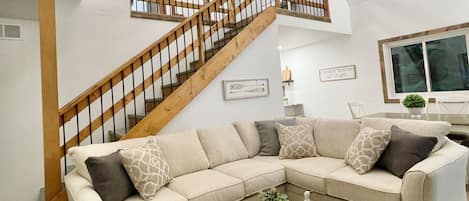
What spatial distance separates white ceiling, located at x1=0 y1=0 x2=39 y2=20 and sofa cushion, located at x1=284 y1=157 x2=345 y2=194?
334 centimetres

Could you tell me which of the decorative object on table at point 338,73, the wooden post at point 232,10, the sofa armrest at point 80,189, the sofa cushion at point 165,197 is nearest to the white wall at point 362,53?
the decorative object on table at point 338,73

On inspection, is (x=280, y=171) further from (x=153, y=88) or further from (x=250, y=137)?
(x=153, y=88)

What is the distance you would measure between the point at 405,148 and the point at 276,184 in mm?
1194

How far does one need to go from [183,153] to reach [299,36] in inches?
175

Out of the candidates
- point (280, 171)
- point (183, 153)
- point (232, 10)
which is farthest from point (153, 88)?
point (232, 10)

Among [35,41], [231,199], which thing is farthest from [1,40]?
[231,199]

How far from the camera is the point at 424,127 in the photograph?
2504 mm

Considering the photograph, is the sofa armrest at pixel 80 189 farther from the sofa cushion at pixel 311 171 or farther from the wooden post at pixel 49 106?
the sofa cushion at pixel 311 171

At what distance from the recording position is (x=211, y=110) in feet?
12.5

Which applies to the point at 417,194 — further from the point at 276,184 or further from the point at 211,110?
the point at 211,110

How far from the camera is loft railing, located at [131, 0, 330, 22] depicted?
445cm

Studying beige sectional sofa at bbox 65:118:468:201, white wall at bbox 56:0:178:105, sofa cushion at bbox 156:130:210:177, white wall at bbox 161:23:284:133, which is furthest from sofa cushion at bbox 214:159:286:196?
white wall at bbox 56:0:178:105

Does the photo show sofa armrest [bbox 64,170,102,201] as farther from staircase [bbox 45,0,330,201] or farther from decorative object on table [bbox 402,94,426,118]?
decorative object on table [bbox 402,94,426,118]

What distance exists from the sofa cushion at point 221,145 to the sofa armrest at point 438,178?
172 cm
